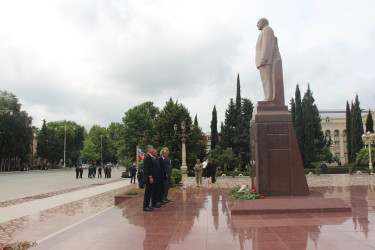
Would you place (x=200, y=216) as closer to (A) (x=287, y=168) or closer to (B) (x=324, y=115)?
(A) (x=287, y=168)

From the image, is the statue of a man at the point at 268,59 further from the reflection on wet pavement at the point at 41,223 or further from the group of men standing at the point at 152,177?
the reflection on wet pavement at the point at 41,223

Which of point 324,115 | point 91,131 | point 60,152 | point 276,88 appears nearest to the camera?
point 276,88

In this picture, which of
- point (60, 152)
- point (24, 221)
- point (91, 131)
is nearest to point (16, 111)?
point (60, 152)

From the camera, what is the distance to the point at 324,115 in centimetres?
8081

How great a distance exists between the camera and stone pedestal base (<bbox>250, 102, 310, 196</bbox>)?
866 cm

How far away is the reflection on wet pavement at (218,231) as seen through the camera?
4.83m

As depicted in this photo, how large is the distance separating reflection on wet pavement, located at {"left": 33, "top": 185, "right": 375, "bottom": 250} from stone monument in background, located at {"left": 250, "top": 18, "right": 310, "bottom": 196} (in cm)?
164

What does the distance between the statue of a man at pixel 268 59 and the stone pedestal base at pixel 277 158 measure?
3.05ft

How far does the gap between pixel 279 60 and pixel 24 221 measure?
28.4ft

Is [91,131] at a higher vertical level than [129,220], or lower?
higher

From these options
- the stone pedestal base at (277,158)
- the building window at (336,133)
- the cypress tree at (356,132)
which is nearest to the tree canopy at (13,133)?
the stone pedestal base at (277,158)

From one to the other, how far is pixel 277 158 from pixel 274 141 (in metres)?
0.50

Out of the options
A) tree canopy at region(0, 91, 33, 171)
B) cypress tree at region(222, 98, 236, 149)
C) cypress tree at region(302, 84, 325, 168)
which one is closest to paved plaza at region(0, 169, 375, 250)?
cypress tree at region(222, 98, 236, 149)

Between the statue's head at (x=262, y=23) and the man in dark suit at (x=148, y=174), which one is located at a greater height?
the statue's head at (x=262, y=23)
